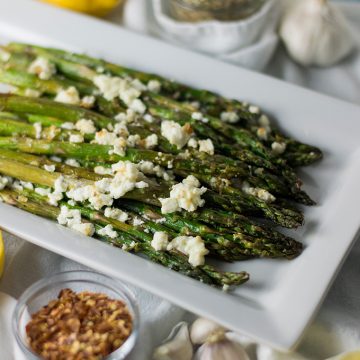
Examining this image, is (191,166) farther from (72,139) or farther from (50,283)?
(50,283)

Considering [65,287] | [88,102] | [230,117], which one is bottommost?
[65,287]

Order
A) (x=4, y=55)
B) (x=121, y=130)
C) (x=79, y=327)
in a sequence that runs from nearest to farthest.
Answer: (x=79, y=327)
(x=121, y=130)
(x=4, y=55)

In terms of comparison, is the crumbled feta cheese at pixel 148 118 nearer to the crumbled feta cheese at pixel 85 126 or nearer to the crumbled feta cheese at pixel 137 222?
the crumbled feta cheese at pixel 85 126

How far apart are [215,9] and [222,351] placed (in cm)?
151

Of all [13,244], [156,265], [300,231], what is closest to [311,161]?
[300,231]

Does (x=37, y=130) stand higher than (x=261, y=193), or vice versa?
(x=261, y=193)

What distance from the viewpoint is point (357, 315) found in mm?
2184

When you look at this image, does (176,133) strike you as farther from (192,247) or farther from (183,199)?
(192,247)

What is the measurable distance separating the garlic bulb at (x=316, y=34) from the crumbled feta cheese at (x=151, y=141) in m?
0.92

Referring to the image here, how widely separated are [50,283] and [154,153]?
1.72ft

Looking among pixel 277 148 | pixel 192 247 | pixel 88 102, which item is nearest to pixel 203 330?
pixel 192 247

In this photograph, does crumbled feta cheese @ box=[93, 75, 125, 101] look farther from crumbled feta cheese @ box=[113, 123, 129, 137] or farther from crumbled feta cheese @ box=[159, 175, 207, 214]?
crumbled feta cheese @ box=[159, 175, 207, 214]

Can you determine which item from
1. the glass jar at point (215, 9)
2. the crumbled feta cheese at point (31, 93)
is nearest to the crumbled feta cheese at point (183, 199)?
the crumbled feta cheese at point (31, 93)

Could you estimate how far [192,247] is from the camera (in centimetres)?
211
